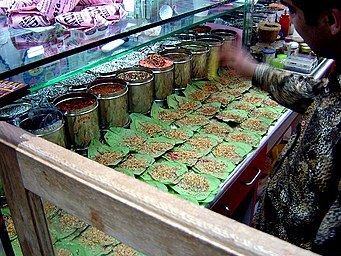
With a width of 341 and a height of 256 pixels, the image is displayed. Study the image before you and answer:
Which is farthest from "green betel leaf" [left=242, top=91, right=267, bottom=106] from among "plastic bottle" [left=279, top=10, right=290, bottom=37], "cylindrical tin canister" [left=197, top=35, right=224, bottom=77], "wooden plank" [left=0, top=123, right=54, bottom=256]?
"wooden plank" [left=0, top=123, right=54, bottom=256]

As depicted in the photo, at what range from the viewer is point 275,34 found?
124 inches

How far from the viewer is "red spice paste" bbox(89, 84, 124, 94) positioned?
1845 millimetres

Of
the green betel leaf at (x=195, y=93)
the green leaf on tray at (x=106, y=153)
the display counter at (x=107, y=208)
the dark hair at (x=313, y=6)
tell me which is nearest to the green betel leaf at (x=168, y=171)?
the green leaf on tray at (x=106, y=153)

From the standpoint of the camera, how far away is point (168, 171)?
167cm

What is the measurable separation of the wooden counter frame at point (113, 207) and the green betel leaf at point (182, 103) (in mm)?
1415

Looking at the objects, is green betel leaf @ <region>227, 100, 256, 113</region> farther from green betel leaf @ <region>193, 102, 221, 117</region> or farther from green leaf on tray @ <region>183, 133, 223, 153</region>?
green leaf on tray @ <region>183, 133, 223, 153</region>

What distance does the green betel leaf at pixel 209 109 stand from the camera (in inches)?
84.8

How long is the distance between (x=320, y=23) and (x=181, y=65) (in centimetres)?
134

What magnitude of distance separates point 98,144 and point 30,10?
26.3 inches

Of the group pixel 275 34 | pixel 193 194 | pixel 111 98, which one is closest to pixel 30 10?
pixel 111 98

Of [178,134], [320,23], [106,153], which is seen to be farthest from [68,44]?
[320,23]

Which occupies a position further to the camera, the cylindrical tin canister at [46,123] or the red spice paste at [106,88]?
the red spice paste at [106,88]

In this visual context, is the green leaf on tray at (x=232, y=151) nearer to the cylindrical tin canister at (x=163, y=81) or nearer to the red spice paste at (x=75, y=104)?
the cylindrical tin canister at (x=163, y=81)

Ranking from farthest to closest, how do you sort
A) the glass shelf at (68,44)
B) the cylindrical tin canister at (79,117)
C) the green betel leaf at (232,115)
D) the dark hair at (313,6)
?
the green betel leaf at (232,115) → the cylindrical tin canister at (79,117) → the glass shelf at (68,44) → the dark hair at (313,6)
